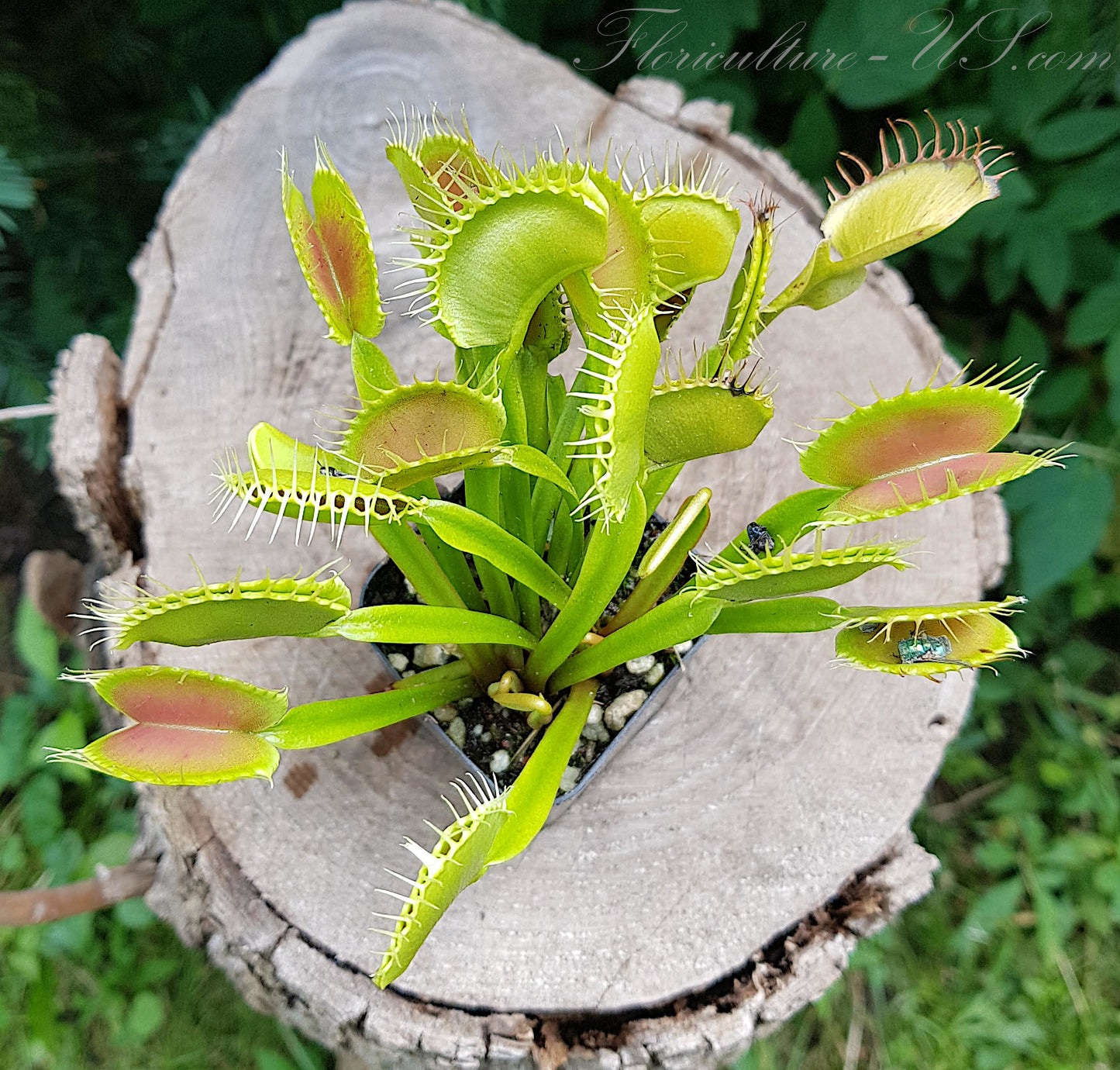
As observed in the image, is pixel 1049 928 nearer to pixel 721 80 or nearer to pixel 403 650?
pixel 403 650

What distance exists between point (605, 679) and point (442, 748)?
5.0 inches

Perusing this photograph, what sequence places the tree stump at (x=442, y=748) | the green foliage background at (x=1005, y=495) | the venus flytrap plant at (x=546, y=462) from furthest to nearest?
the green foliage background at (x=1005, y=495) < the tree stump at (x=442, y=748) < the venus flytrap plant at (x=546, y=462)

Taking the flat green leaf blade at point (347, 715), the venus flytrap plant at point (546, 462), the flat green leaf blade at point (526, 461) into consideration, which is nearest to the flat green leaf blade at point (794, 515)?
the venus flytrap plant at point (546, 462)

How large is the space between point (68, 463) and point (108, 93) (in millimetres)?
585

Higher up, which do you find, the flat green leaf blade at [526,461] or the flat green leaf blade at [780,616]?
the flat green leaf blade at [526,461]

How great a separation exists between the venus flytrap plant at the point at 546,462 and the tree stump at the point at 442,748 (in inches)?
5.1

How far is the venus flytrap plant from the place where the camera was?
1.24 ft

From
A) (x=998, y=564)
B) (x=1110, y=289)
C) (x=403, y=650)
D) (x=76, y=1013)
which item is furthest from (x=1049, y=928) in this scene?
(x=76, y=1013)

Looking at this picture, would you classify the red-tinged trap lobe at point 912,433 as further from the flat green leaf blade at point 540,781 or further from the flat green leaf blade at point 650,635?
the flat green leaf blade at point 540,781

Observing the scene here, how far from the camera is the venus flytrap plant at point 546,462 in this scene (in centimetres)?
38

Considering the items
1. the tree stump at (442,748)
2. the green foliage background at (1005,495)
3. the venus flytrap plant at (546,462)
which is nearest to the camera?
the venus flytrap plant at (546,462)

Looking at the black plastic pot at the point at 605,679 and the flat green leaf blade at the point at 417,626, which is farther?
the black plastic pot at the point at 605,679

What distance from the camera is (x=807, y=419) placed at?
2.34ft

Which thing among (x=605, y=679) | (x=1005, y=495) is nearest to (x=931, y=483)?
(x=605, y=679)
